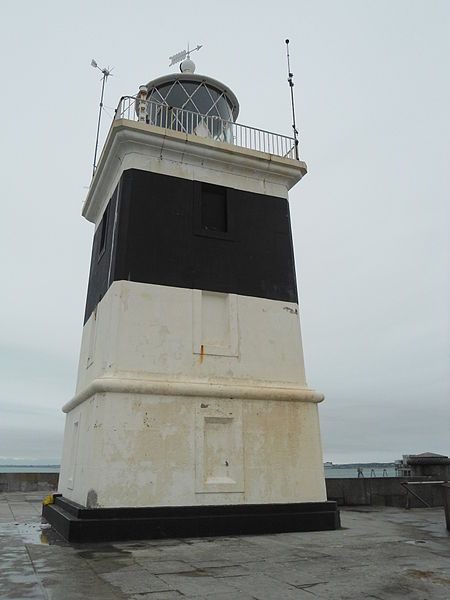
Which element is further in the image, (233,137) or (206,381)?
(233,137)

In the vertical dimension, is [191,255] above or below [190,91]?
below

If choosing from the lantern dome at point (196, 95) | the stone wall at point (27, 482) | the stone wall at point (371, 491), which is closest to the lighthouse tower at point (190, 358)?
the lantern dome at point (196, 95)

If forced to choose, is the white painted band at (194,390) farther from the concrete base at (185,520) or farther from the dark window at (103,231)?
the dark window at (103,231)

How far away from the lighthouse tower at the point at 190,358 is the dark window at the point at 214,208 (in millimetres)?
24

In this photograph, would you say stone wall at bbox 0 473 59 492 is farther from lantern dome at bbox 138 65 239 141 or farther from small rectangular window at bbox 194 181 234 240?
lantern dome at bbox 138 65 239 141

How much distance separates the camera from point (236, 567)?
216 inches

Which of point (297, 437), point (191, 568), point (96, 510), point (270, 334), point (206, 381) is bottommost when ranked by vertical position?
point (191, 568)

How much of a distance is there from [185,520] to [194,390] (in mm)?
2096

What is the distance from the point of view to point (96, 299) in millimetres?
10906

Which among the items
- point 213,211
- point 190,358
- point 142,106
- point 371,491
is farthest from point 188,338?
point 371,491

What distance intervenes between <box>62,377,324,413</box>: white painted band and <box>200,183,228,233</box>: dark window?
11.2 ft

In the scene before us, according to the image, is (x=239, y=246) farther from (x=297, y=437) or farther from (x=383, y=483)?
(x=383, y=483)

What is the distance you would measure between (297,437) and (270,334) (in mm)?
2077

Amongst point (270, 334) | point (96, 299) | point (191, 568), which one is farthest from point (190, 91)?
point (191, 568)
